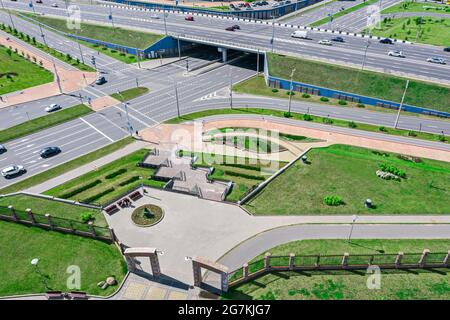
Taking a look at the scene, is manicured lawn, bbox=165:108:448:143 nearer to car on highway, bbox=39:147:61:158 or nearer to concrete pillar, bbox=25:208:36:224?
car on highway, bbox=39:147:61:158

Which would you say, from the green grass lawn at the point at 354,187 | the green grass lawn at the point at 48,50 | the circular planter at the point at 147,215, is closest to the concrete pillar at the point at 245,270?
the green grass lawn at the point at 354,187

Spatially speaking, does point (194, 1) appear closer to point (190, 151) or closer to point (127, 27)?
point (127, 27)

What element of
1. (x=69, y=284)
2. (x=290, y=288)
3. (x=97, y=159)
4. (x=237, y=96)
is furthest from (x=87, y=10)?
(x=290, y=288)

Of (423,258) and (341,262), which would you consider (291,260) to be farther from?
(423,258)

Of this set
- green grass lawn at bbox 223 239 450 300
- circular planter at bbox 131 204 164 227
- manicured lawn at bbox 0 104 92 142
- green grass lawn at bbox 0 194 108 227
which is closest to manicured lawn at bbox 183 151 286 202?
circular planter at bbox 131 204 164 227

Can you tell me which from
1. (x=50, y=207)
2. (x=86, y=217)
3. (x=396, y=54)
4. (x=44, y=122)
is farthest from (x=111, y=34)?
(x=396, y=54)
